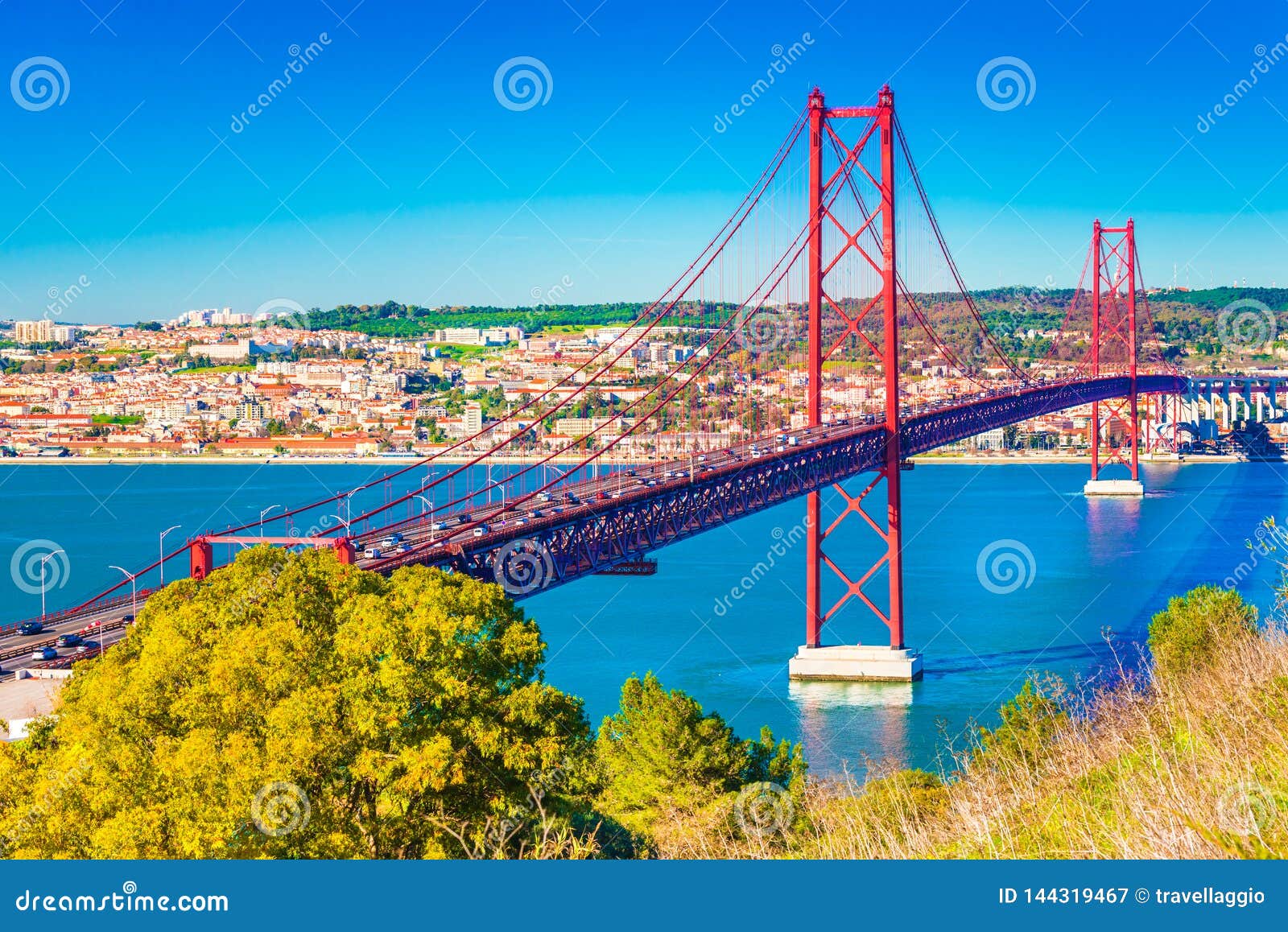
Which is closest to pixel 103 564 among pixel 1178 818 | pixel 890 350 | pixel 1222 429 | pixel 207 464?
pixel 890 350

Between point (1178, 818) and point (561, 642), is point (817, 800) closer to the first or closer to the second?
point (1178, 818)

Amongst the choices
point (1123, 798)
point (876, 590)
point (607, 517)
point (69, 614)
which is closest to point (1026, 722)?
point (607, 517)

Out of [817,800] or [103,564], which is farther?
[103,564]

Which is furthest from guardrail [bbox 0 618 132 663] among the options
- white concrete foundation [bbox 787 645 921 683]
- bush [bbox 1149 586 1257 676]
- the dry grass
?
white concrete foundation [bbox 787 645 921 683]

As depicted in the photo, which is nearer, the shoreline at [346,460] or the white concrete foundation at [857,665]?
the white concrete foundation at [857,665]

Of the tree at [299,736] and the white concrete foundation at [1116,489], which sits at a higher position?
the tree at [299,736]

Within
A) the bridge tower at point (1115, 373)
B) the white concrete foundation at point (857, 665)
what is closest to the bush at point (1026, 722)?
the white concrete foundation at point (857, 665)

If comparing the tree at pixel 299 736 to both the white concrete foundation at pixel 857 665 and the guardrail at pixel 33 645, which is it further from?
the white concrete foundation at pixel 857 665
